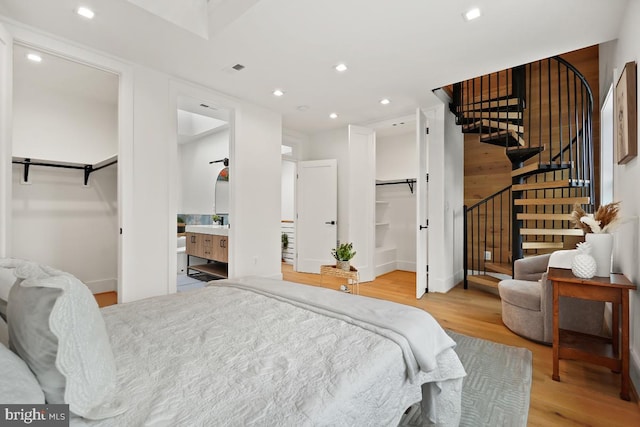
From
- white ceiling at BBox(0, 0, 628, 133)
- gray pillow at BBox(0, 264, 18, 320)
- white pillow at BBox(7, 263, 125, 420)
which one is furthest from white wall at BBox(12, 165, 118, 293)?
white pillow at BBox(7, 263, 125, 420)

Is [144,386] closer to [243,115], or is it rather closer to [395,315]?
[395,315]

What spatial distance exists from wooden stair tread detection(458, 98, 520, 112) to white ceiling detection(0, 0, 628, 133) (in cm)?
83

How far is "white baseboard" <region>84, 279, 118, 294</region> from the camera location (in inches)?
153

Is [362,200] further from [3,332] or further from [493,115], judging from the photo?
[3,332]

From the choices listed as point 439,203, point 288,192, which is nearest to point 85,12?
point 439,203

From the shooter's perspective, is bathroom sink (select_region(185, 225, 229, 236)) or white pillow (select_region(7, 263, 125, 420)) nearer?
white pillow (select_region(7, 263, 125, 420))

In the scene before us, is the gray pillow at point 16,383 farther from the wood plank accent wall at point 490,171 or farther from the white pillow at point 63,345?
the wood plank accent wall at point 490,171

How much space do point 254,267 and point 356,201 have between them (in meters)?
1.94

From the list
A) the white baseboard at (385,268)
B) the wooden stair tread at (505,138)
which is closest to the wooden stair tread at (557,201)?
the wooden stair tread at (505,138)

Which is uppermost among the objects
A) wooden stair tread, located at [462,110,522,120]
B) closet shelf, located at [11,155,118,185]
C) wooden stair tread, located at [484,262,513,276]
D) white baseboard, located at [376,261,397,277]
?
wooden stair tread, located at [462,110,522,120]

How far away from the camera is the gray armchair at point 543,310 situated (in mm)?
2408

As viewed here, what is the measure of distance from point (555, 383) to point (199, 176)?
6214 mm

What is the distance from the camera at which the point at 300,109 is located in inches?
171

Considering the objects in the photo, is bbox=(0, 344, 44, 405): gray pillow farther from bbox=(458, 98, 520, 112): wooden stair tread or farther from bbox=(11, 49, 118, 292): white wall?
bbox=(458, 98, 520, 112): wooden stair tread
